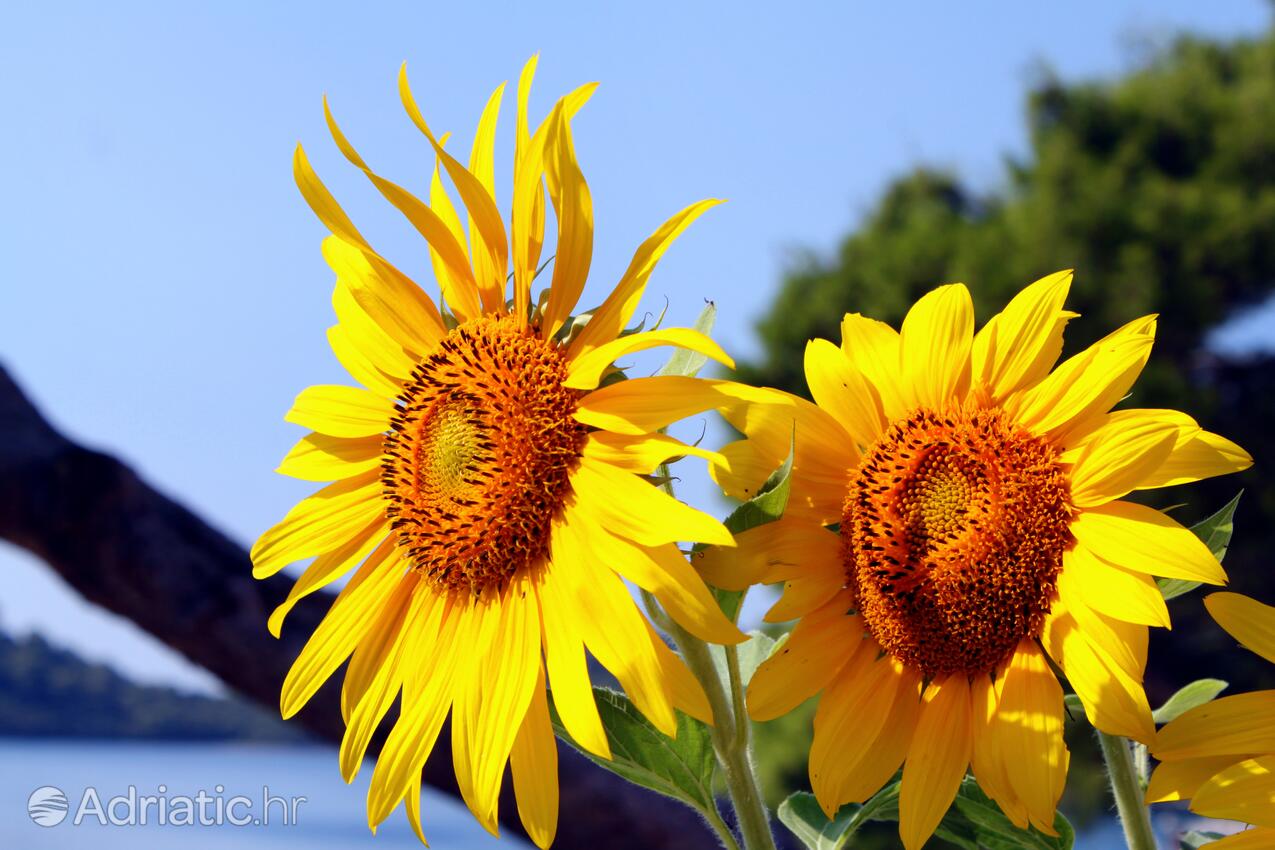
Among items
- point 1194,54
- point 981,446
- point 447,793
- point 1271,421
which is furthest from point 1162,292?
point 981,446

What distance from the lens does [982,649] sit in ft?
3.30

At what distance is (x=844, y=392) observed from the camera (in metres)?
1.08

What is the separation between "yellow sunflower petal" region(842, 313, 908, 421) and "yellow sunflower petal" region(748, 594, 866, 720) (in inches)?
7.1

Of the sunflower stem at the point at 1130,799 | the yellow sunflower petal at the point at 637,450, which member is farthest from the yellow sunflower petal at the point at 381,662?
the sunflower stem at the point at 1130,799

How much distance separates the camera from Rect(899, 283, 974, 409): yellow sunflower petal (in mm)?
1053

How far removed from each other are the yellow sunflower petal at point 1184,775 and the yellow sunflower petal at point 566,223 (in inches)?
23.8

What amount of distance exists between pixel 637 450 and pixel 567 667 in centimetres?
18

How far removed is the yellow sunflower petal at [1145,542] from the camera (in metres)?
0.90

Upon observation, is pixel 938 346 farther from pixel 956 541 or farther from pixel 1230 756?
pixel 1230 756

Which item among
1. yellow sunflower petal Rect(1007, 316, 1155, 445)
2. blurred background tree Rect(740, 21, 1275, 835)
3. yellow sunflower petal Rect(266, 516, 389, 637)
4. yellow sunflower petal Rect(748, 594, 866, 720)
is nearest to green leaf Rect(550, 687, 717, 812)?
yellow sunflower petal Rect(748, 594, 866, 720)

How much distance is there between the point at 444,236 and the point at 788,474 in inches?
15.7

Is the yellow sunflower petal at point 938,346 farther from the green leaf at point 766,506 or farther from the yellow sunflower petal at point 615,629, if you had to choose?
the yellow sunflower petal at point 615,629

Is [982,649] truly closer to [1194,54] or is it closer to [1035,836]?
[1035,836]

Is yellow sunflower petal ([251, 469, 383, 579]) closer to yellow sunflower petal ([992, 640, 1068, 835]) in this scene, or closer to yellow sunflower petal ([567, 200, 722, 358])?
yellow sunflower petal ([567, 200, 722, 358])
